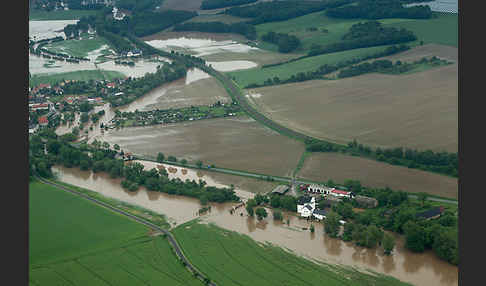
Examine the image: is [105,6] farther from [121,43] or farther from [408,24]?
[408,24]

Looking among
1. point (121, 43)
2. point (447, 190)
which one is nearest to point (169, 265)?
point (447, 190)

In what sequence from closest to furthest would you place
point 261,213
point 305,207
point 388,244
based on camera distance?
point 388,244, point 261,213, point 305,207

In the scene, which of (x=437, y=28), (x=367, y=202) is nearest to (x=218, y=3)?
(x=437, y=28)

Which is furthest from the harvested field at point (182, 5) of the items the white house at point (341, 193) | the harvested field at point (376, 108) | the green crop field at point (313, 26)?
the white house at point (341, 193)

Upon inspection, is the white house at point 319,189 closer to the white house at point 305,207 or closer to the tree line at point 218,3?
the white house at point 305,207

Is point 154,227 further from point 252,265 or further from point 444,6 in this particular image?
point 444,6

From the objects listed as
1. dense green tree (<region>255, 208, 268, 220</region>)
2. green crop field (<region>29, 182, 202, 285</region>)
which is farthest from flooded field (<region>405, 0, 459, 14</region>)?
green crop field (<region>29, 182, 202, 285</region>)
